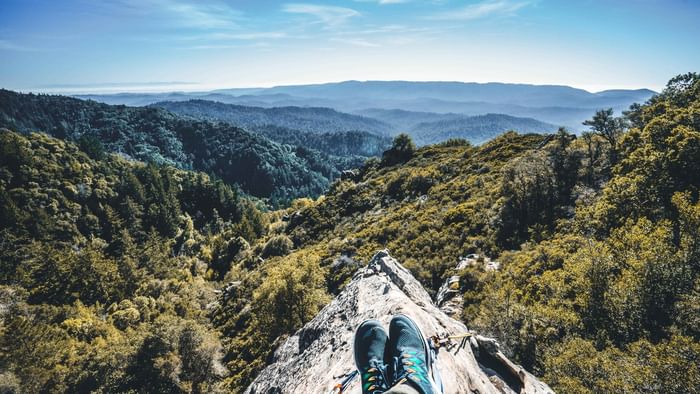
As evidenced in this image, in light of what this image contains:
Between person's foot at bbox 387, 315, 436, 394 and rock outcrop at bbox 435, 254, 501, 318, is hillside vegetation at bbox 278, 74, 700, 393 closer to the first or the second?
rock outcrop at bbox 435, 254, 501, 318

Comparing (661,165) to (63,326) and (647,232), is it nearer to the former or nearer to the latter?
(647,232)

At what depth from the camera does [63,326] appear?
4750 cm

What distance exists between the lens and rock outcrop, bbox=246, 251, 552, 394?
23.7ft

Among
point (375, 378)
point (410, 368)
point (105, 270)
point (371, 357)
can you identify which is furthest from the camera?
point (105, 270)

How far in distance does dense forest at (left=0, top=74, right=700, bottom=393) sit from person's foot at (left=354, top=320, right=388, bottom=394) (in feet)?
36.8

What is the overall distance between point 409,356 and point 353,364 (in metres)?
2.18

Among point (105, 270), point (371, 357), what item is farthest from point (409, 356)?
point (105, 270)

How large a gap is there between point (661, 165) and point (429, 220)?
23.0 metres

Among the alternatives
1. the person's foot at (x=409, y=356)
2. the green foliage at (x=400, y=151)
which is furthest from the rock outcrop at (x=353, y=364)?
the green foliage at (x=400, y=151)

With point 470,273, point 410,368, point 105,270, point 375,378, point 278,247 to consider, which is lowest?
point 105,270

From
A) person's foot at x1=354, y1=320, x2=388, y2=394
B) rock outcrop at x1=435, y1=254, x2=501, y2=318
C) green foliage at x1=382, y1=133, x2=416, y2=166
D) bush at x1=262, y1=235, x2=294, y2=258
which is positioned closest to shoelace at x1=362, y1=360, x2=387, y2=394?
person's foot at x1=354, y1=320, x2=388, y2=394

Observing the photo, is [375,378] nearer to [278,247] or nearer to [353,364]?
[353,364]

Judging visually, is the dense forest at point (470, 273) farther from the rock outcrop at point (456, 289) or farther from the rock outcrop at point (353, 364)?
the rock outcrop at point (353, 364)

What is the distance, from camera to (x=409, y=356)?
18.7ft
